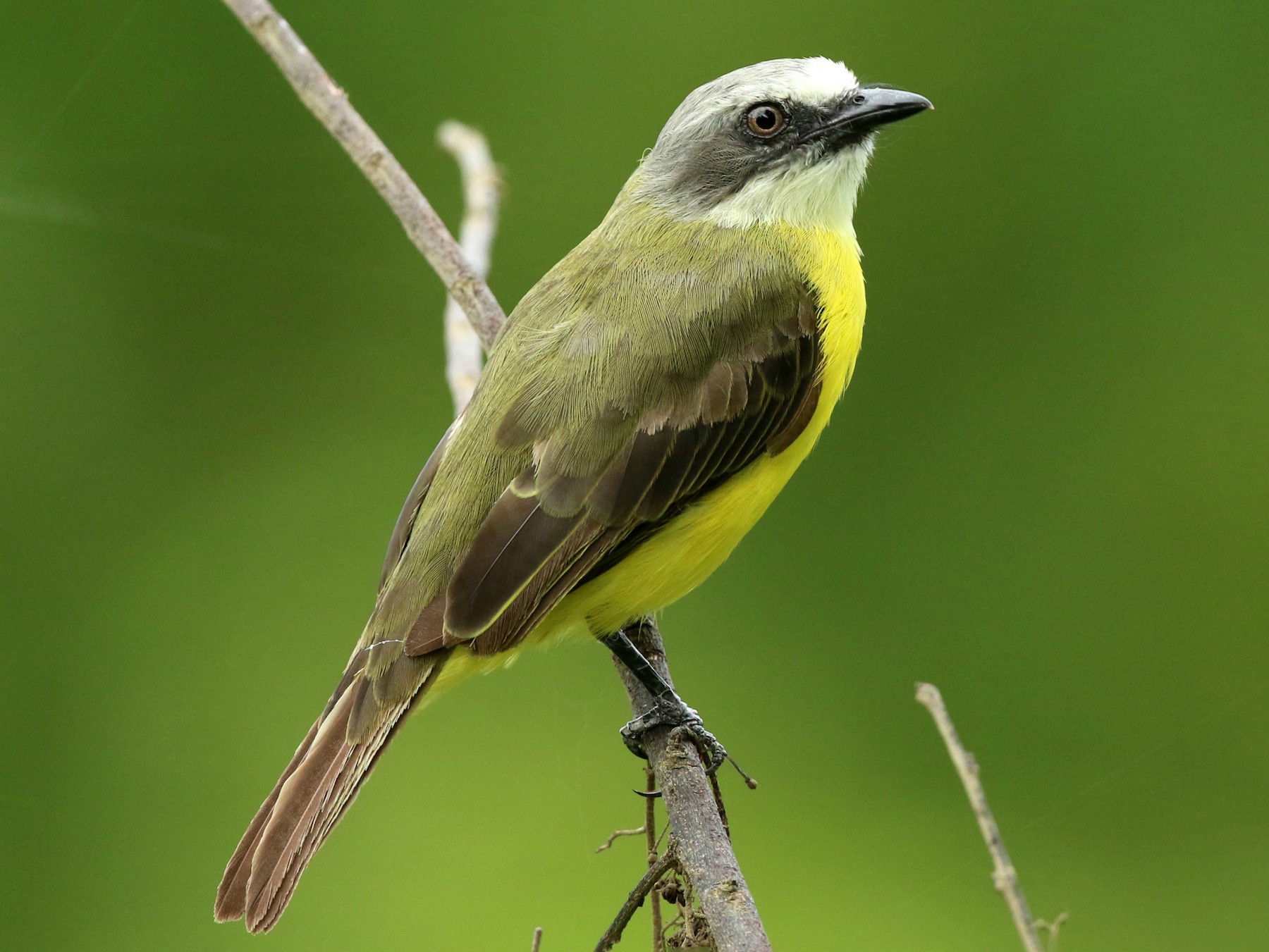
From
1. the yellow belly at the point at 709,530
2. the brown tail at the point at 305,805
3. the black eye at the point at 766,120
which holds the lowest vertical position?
the brown tail at the point at 305,805

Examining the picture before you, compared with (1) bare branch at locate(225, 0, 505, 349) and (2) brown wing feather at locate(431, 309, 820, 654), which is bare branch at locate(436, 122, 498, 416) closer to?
(1) bare branch at locate(225, 0, 505, 349)

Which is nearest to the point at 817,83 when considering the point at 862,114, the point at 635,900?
the point at 862,114

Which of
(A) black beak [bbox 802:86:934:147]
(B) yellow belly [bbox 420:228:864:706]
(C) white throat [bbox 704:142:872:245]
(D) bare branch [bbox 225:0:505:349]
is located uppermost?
(D) bare branch [bbox 225:0:505:349]

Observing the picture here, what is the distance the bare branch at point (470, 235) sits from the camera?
11.9 ft

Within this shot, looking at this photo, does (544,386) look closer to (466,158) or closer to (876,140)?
(876,140)

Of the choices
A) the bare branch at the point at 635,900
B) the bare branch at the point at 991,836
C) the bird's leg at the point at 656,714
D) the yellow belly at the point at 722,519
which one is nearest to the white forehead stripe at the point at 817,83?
the yellow belly at the point at 722,519

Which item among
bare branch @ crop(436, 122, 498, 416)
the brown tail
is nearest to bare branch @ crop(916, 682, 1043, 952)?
the brown tail

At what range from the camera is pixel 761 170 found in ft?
10.4

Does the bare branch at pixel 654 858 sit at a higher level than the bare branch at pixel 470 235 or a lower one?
lower

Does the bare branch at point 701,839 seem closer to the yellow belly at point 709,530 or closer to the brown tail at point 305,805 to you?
the yellow belly at point 709,530

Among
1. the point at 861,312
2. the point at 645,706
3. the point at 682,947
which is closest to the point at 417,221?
the point at 861,312

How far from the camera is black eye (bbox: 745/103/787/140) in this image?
317 cm

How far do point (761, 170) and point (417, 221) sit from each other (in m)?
0.93

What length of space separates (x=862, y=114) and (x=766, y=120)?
23 centimetres
